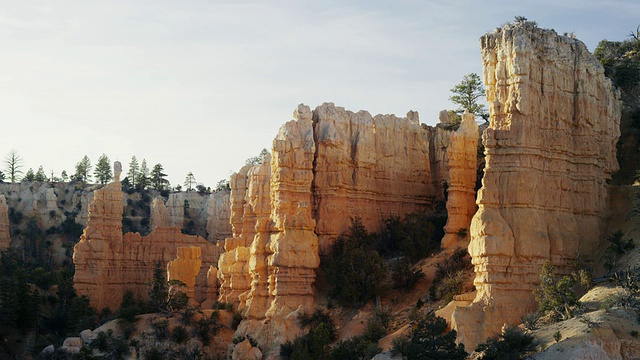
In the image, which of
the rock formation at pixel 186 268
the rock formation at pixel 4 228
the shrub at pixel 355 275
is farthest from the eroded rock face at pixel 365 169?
the rock formation at pixel 4 228

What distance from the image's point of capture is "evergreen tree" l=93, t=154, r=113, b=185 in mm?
109062

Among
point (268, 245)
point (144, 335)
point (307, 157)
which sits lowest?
point (144, 335)

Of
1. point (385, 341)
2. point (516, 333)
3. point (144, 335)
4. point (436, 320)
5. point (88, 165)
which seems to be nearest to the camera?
point (516, 333)

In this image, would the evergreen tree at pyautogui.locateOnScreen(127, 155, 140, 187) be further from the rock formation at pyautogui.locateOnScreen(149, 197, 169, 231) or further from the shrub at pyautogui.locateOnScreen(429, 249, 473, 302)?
the shrub at pyautogui.locateOnScreen(429, 249, 473, 302)

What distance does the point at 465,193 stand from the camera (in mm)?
48969

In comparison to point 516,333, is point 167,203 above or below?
above

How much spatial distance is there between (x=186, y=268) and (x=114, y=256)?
992cm

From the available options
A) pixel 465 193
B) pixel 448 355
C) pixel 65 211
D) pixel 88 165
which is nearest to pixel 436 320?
pixel 448 355

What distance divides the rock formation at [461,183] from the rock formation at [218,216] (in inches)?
1382

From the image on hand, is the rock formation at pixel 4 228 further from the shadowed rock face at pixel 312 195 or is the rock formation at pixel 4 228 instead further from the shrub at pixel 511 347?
the shrub at pixel 511 347

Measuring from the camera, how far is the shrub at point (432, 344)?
35.4 meters

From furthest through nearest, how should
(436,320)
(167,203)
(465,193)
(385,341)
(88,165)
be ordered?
(88,165) < (167,203) < (465,193) < (385,341) < (436,320)

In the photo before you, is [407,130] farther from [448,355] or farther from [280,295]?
[448,355]

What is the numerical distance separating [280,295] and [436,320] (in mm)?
13007
